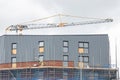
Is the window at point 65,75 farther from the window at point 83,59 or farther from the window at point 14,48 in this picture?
the window at point 14,48

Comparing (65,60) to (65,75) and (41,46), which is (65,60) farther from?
(41,46)

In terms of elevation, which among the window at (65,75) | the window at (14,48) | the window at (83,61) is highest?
the window at (14,48)

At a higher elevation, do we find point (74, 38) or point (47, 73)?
point (74, 38)

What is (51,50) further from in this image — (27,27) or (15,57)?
(27,27)

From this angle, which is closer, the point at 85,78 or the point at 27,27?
the point at 85,78

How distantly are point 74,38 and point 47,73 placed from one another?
11.0 m

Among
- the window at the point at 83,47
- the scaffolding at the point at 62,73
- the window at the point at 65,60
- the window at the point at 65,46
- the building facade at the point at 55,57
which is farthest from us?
the window at the point at 83,47

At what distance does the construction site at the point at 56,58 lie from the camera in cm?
11369

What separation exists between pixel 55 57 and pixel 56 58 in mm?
335

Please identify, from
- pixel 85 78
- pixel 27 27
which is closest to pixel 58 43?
pixel 85 78

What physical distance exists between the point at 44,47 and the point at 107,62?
599 inches

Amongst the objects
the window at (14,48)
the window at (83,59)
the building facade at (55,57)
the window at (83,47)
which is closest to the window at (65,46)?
the building facade at (55,57)

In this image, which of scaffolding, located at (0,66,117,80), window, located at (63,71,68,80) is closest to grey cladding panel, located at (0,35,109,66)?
scaffolding, located at (0,66,117,80)

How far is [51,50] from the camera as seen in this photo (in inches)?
4574
